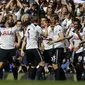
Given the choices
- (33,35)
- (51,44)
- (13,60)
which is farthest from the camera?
(13,60)

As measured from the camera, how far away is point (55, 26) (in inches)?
489

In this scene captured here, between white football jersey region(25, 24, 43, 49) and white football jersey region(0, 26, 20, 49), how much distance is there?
376 millimetres

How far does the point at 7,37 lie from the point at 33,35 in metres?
0.67

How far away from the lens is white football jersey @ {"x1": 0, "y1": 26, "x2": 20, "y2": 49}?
1236 cm

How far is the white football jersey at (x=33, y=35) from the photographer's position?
12305 mm

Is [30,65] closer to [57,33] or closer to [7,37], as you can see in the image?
[7,37]

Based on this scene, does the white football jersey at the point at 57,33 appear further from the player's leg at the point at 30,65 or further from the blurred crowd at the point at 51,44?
the player's leg at the point at 30,65

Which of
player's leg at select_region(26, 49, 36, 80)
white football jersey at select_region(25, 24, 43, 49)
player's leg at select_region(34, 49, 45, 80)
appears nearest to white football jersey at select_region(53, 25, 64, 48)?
white football jersey at select_region(25, 24, 43, 49)

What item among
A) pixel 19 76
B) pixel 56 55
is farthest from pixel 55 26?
pixel 19 76

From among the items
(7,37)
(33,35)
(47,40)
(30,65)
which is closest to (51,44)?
(47,40)

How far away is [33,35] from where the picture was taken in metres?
12.3

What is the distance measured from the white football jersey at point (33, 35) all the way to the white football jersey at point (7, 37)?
38cm

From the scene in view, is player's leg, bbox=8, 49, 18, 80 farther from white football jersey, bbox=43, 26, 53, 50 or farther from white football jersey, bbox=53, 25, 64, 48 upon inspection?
white football jersey, bbox=53, 25, 64, 48

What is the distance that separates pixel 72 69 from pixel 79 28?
114cm
